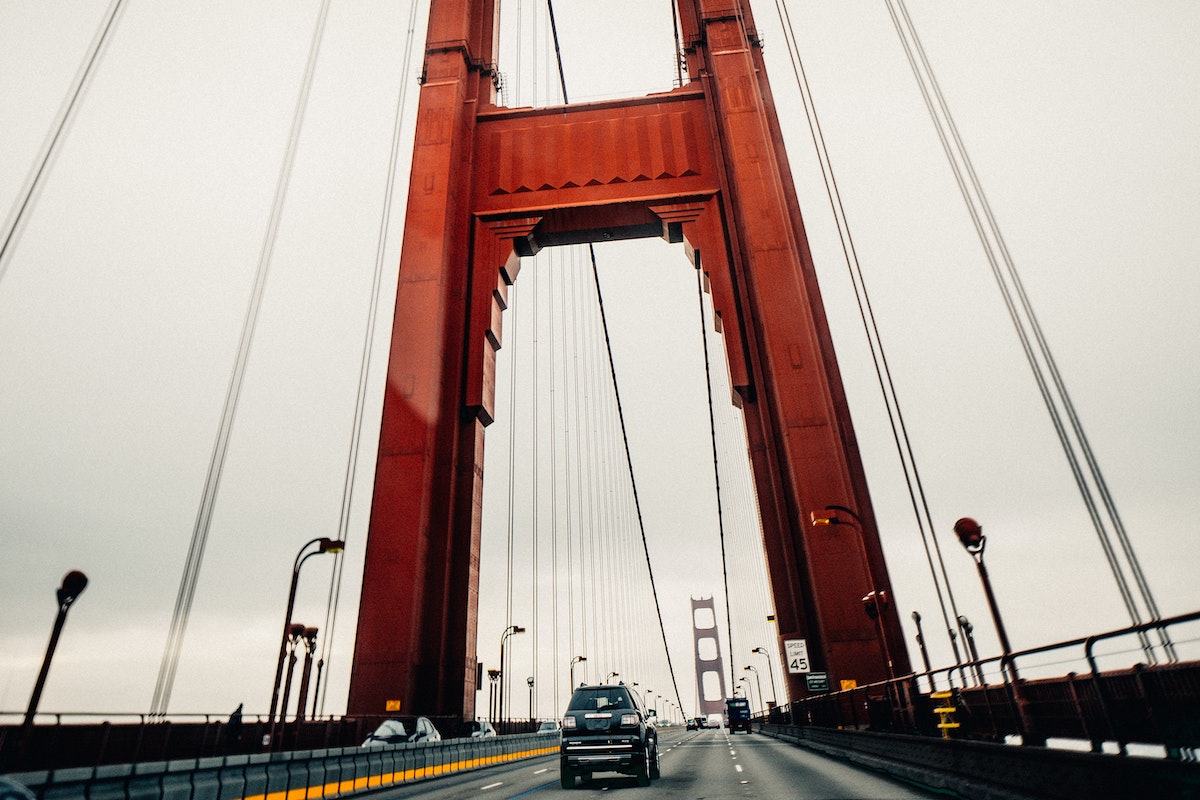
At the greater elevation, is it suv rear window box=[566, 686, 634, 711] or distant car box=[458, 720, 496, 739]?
suv rear window box=[566, 686, 634, 711]

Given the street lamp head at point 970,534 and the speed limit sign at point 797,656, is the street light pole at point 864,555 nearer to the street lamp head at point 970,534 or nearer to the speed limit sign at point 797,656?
the speed limit sign at point 797,656

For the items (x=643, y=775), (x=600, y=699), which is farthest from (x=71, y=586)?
(x=643, y=775)

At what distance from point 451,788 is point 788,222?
20329 millimetres

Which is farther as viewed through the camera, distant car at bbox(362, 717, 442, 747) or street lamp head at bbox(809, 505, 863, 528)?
street lamp head at bbox(809, 505, 863, 528)

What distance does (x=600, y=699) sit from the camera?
38.1 feet

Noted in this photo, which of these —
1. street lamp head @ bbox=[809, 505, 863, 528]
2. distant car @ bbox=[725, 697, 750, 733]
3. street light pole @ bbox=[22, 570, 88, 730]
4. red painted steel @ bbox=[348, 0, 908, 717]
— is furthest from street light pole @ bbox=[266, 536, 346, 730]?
distant car @ bbox=[725, 697, 750, 733]

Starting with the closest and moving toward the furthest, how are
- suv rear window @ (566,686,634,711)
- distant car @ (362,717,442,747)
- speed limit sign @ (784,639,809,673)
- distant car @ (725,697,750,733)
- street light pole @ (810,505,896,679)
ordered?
suv rear window @ (566,686,634,711), distant car @ (362,717,442,747), street light pole @ (810,505,896,679), speed limit sign @ (784,639,809,673), distant car @ (725,697,750,733)

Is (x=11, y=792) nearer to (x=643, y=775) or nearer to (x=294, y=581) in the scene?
(x=643, y=775)

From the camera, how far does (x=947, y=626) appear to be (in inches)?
474

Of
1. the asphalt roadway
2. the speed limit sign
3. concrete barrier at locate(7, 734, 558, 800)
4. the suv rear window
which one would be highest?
the speed limit sign

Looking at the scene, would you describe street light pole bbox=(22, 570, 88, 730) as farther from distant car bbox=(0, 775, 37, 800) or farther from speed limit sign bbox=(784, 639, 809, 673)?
speed limit sign bbox=(784, 639, 809, 673)

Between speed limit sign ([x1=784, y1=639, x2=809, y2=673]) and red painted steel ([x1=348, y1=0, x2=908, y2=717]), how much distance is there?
45cm

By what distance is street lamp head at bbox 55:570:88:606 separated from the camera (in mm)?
10742

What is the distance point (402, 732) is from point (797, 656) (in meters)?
12.3
